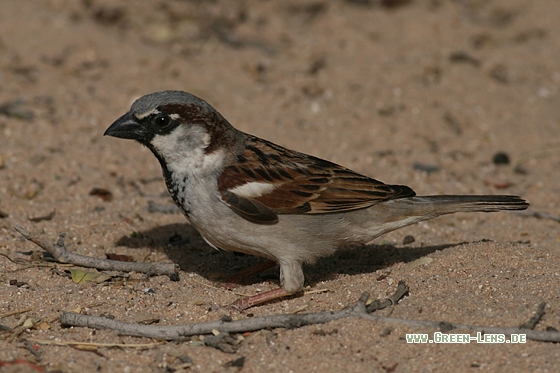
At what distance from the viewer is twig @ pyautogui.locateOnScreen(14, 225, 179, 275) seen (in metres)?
5.44

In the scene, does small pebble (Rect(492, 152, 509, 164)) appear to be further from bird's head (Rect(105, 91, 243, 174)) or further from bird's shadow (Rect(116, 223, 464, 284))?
bird's head (Rect(105, 91, 243, 174))

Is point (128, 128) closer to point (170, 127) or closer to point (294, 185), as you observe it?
point (170, 127)

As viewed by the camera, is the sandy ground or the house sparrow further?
the house sparrow

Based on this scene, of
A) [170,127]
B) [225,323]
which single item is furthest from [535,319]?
[170,127]

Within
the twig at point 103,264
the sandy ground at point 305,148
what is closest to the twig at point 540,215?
the sandy ground at point 305,148

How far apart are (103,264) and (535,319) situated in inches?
122

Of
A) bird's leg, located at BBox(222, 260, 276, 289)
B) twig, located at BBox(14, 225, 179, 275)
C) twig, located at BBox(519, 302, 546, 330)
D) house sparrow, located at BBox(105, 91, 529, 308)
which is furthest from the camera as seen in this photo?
bird's leg, located at BBox(222, 260, 276, 289)

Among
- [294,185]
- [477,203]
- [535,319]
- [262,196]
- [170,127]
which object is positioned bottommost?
[535,319]

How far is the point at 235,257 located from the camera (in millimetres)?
6270

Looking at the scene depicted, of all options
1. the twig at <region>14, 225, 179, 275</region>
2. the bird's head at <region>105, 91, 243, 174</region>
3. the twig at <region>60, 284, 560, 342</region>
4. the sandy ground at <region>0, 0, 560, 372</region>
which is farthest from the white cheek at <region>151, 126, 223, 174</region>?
the twig at <region>60, 284, 560, 342</region>

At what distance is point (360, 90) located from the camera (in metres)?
9.81

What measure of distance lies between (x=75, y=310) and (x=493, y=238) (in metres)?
3.72

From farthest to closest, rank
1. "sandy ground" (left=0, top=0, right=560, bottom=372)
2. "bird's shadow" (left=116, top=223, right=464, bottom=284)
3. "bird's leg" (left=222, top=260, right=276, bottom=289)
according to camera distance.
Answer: "bird's shadow" (left=116, top=223, right=464, bottom=284) < "bird's leg" (left=222, top=260, right=276, bottom=289) < "sandy ground" (left=0, top=0, right=560, bottom=372)

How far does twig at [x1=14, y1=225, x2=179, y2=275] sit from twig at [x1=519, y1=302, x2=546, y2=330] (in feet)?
8.42
